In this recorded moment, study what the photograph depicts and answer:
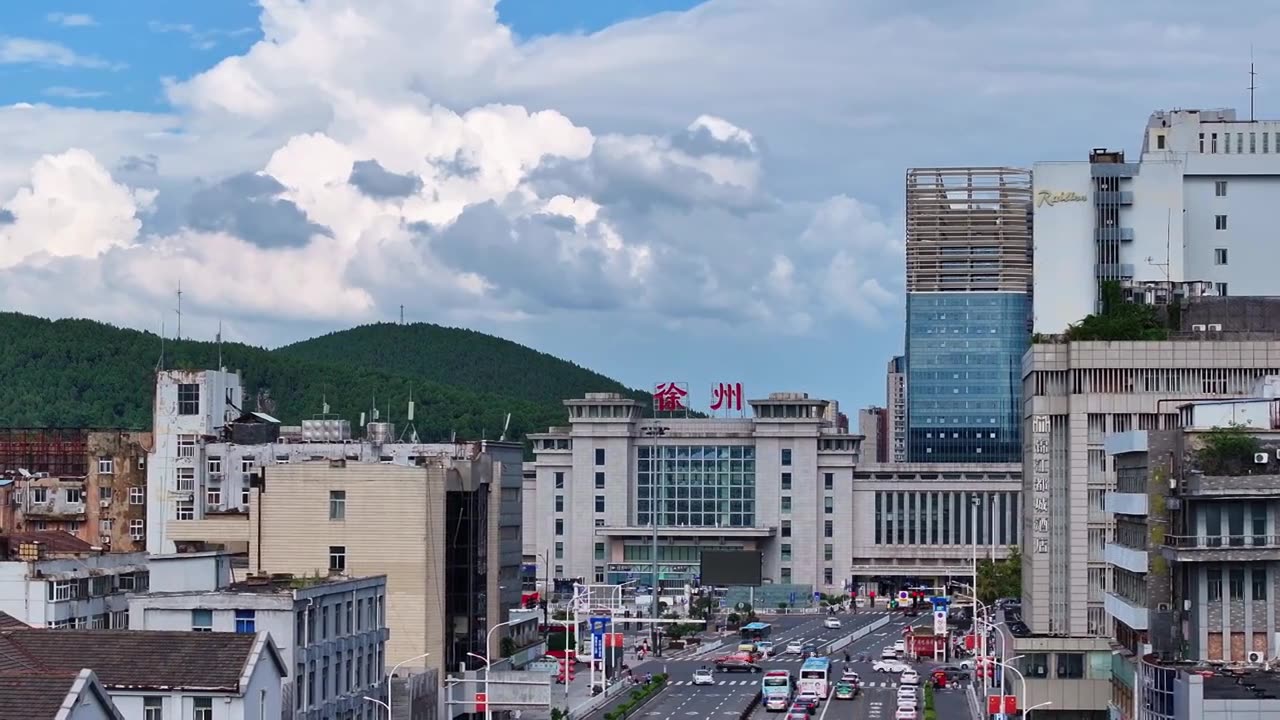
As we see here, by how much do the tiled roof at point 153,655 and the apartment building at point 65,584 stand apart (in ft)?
62.6

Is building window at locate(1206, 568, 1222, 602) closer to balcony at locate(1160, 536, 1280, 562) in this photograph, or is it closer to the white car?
balcony at locate(1160, 536, 1280, 562)

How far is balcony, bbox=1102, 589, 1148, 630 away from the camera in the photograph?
9612cm

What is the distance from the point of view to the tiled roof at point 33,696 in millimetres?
45844

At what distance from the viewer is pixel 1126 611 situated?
102 metres

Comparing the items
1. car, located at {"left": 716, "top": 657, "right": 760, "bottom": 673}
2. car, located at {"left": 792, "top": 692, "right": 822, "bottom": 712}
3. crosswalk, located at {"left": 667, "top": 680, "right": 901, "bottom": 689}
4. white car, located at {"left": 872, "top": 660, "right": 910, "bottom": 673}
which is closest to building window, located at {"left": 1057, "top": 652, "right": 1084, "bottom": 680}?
car, located at {"left": 792, "top": 692, "right": 822, "bottom": 712}

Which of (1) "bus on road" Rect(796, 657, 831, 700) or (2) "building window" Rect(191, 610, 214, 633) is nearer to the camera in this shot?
(2) "building window" Rect(191, 610, 214, 633)

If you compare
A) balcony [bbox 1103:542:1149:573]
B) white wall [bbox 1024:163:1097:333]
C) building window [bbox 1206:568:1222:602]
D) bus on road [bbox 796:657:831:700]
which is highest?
white wall [bbox 1024:163:1097:333]

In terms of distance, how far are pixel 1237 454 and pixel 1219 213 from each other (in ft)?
353

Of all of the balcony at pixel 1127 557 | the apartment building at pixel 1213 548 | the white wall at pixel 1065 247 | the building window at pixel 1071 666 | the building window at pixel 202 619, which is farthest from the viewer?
the white wall at pixel 1065 247

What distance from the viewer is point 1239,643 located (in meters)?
89.6

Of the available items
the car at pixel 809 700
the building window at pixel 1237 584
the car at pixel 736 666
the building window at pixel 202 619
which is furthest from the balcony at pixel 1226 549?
the car at pixel 736 666

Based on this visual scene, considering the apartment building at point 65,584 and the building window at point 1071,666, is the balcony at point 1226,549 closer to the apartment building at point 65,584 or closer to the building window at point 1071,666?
the building window at point 1071,666

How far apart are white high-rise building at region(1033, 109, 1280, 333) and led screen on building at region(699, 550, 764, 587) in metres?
41.0

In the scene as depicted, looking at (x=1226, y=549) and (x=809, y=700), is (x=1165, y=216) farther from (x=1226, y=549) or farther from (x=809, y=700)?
(x=1226, y=549)
